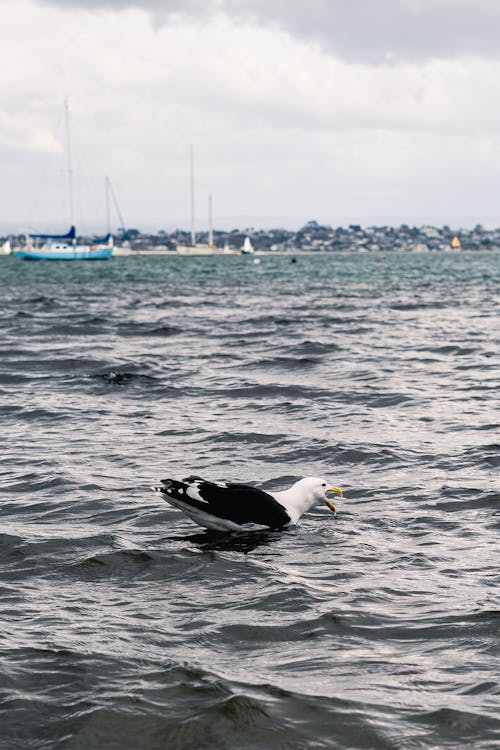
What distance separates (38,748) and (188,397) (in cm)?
1193

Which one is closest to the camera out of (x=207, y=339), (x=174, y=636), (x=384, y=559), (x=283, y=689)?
(x=283, y=689)

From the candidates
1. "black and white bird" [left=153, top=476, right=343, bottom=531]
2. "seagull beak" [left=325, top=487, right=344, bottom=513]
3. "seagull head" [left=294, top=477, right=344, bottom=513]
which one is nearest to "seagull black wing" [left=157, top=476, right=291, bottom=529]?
"black and white bird" [left=153, top=476, right=343, bottom=531]

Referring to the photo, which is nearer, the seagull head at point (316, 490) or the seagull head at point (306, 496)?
the seagull head at point (306, 496)

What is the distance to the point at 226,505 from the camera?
909 cm

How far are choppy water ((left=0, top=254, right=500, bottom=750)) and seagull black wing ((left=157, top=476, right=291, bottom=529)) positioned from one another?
0.68ft

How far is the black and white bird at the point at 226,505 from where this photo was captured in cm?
907

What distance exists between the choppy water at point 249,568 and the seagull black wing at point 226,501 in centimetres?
21

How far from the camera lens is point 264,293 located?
A: 5097cm

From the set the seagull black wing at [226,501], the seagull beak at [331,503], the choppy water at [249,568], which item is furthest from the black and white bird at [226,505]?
the seagull beak at [331,503]

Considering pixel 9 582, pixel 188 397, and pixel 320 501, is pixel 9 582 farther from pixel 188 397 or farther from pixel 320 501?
pixel 188 397

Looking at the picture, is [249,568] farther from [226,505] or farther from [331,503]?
[331,503]

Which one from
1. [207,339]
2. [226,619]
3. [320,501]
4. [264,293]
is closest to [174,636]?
[226,619]

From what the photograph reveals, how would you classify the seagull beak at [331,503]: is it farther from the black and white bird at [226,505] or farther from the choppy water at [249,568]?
the black and white bird at [226,505]

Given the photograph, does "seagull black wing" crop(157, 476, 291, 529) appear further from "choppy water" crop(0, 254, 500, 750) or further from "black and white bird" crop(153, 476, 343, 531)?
"choppy water" crop(0, 254, 500, 750)
